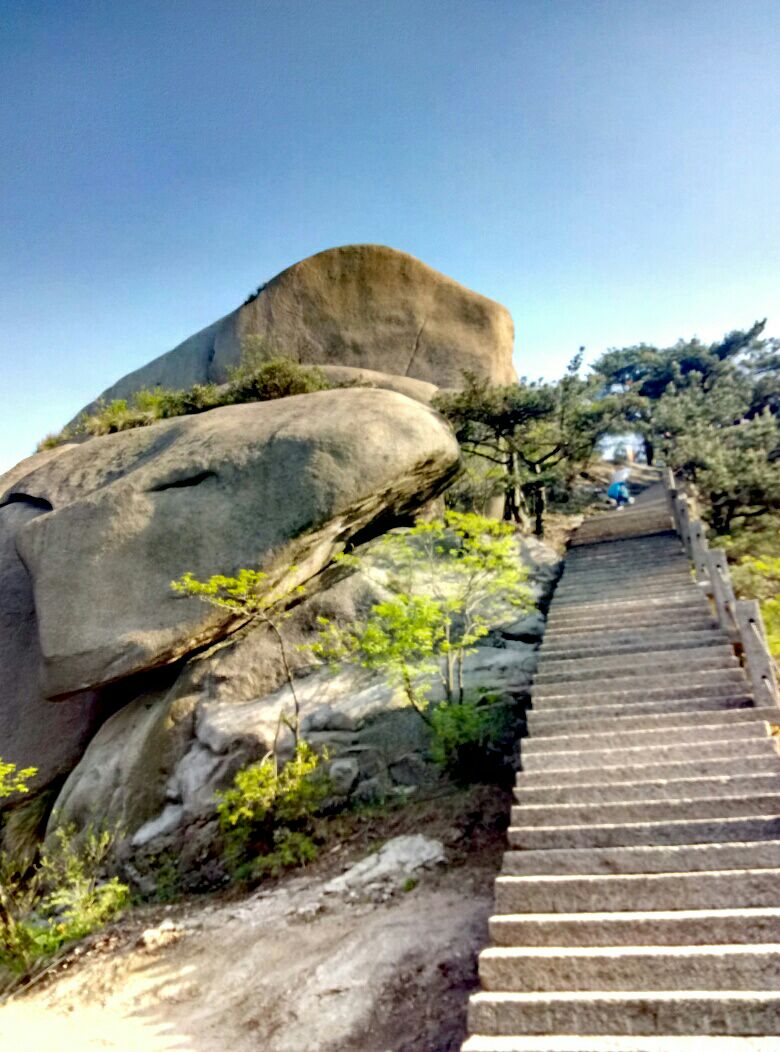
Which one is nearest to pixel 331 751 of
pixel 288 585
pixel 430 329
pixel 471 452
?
pixel 288 585

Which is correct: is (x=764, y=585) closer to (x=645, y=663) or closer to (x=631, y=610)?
(x=631, y=610)

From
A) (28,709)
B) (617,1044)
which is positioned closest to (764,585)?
(617,1044)

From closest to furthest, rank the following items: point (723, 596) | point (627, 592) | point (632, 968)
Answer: point (632, 968)
point (723, 596)
point (627, 592)

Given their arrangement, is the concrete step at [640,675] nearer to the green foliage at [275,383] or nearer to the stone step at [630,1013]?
the stone step at [630,1013]

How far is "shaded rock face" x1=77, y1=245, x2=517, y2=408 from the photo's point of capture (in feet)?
71.8

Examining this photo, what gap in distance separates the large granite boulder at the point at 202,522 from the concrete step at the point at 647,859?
6.31m

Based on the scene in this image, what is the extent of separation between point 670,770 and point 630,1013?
7.84 ft

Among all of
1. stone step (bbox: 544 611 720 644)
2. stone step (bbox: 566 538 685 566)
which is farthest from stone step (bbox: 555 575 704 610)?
stone step (bbox: 566 538 685 566)

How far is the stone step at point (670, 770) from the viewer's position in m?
5.91

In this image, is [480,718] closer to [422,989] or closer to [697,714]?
[697,714]

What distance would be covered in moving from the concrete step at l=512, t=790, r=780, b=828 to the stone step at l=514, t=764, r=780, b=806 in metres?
0.08

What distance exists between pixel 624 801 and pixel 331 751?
496cm

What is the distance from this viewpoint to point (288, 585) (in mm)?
11383

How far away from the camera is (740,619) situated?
768cm
